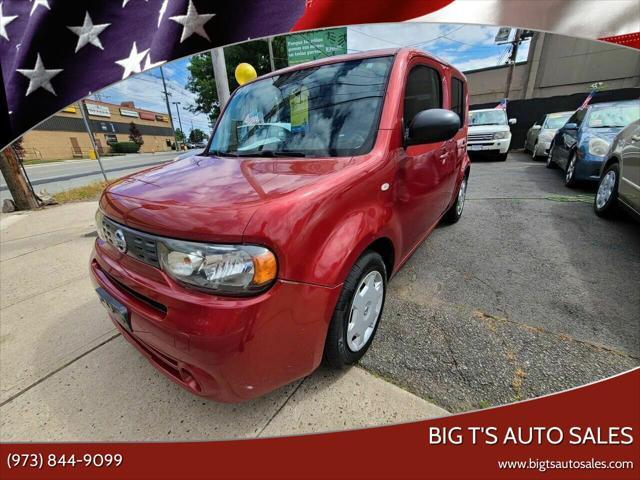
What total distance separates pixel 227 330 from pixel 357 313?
0.80 metres

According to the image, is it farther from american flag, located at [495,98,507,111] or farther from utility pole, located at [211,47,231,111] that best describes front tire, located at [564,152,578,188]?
utility pole, located at [211,47,231,111]

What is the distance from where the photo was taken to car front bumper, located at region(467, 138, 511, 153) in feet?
28.1

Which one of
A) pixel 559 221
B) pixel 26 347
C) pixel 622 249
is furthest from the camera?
pixel 559 221

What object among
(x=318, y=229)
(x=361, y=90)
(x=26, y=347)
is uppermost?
(x=361, y=90)

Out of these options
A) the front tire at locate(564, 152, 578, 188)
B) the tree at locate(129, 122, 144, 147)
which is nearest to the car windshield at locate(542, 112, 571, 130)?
the front tire at locate(564, 152, 578, 188)

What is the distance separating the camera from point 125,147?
38.6 m

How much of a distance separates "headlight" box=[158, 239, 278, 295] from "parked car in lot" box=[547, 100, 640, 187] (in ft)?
18.8

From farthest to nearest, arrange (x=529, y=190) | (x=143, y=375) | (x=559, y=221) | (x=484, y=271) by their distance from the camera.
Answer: (x=529, y=190) → (x=559, y=221) → (x=484, y=271) → (x=143, y=375)

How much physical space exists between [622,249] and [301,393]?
12.1 ft

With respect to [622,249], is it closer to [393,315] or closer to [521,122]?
[393,315]

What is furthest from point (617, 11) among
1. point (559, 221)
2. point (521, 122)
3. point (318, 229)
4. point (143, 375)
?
point (521, 122)

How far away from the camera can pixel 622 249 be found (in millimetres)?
3064

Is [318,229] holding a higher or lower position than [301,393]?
higher

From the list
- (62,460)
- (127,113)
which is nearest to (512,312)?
(62,460)
